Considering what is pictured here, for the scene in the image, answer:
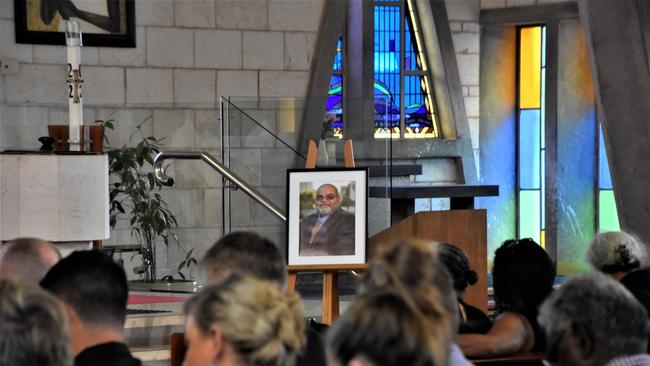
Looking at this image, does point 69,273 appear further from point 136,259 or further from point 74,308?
point 136,259

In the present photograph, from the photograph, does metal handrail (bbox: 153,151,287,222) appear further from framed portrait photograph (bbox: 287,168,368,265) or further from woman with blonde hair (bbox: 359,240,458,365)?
woman with blonde hair (bbox: 359,240,458,365)

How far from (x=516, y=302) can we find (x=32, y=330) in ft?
7.23

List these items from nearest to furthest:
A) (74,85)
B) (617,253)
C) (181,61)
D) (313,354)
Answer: (313,354) → (617,253) → (74,85) → (181,61)

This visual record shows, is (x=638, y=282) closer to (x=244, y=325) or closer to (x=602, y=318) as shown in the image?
(x=602, y=318)

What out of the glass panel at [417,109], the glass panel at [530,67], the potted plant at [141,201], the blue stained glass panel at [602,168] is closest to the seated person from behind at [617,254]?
the potted plant at [141,201]

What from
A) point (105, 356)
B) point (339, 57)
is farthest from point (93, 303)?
point (339, 57)

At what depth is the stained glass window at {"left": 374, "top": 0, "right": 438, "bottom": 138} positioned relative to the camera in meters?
10.7

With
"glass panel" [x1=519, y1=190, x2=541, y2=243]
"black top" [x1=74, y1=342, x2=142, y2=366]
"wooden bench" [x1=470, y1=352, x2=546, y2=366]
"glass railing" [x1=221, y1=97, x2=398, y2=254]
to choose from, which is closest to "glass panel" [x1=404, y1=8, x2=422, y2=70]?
"glass panel" [x1=519, y1=190, x2=541, y2=243]

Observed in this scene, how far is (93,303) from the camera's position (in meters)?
2.81

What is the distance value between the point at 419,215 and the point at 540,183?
466 cm

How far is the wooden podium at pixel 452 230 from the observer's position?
6605 mm

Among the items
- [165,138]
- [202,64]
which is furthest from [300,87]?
[165,138]

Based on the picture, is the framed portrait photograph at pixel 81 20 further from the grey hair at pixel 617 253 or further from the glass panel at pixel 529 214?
the grey hair at pixel 617 253

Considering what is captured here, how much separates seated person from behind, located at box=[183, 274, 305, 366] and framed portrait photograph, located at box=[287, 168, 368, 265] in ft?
10.9
